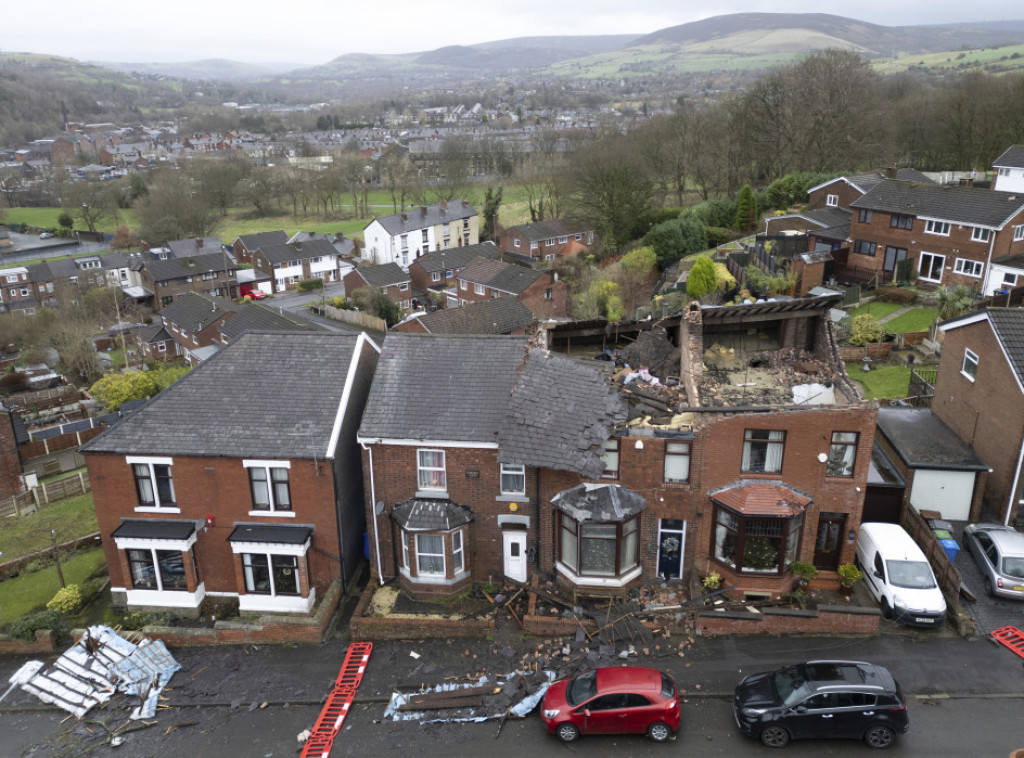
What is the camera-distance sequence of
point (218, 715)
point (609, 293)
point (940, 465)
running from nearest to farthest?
point (218, 715), point (940, 465), point (609, 293)

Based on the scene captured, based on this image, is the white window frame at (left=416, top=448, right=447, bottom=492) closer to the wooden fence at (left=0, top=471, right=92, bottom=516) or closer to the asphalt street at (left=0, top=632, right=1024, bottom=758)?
the asphalt street at (left=0, top=632, right=1024, bottom=758)

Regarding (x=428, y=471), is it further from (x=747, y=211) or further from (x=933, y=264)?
(x=747, y=211)

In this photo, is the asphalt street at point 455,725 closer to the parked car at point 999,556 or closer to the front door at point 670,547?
the front door at point 670,547

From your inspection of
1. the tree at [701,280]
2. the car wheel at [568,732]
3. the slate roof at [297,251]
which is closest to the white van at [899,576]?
the car wheel at [568,732]

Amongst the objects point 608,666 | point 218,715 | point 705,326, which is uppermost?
point 705,326

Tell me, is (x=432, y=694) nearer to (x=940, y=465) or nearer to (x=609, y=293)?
(x=940, y=465)

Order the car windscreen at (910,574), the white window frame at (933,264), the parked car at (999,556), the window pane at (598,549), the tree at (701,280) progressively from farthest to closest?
the white window frame at (933,264) → the tree at (701,280) → the parked car at (999,556) → the window pane at (598,549) → the car windscreen at (910,574)

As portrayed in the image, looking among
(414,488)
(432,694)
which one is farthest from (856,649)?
(414,488)
